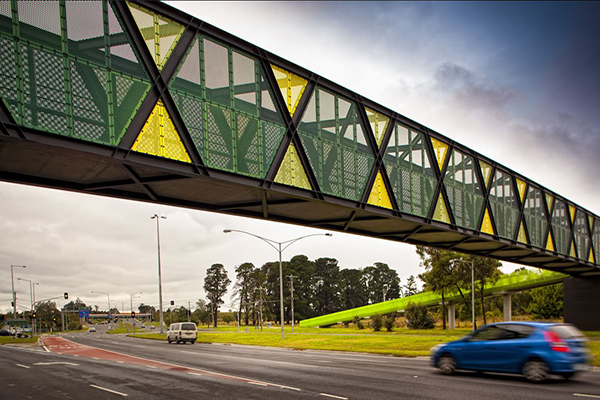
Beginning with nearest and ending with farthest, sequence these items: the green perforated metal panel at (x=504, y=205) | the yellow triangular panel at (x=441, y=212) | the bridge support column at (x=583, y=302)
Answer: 1. the yellow triangular panel at (x=441, y=212)
2. the green perforated metal panel at (x=504, y=205)
3. the bridge support column at (x=583, y=302)

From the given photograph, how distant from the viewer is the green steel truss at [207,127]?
11.2 meters

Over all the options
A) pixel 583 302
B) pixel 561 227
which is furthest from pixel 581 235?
pixel 583 302

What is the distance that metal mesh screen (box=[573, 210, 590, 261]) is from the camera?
41338mm

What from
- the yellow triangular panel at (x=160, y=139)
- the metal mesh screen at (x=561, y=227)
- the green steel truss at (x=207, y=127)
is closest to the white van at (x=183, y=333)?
the green steel truss at (x=207, y=127)

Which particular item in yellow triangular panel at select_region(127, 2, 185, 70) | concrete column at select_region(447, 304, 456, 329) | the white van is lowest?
concrete column at select_region(447, 304, 456, 329)

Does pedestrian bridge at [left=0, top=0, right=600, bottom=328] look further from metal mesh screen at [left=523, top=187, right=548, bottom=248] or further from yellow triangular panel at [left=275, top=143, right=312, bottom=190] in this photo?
metal mesh screen at [left=523, top=187, right=548, bottom=248]

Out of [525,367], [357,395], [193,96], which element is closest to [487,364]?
[525,367]

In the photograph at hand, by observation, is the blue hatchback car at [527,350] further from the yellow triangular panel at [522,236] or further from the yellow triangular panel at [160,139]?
the yellow triangular panel at [522,236]

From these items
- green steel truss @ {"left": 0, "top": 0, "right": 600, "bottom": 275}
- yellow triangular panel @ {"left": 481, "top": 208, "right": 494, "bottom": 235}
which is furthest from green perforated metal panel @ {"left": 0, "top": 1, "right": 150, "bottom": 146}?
yellow triangular panel @ {"left": 481, "top": 208, "right": 494, "bottom": 235}

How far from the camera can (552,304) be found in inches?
2921

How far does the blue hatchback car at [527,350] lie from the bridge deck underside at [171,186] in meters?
6.46

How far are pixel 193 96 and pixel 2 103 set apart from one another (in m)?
4.89

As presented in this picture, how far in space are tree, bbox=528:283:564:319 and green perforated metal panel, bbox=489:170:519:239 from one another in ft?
166

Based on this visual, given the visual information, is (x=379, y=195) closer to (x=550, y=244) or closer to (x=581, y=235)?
(x=550, y=244)
